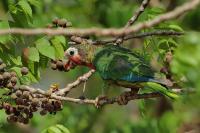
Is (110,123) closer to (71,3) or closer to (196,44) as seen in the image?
(71,3)

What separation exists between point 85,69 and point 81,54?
7.27 ft

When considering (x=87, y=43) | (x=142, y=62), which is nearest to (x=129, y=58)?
(x=142, y=62)

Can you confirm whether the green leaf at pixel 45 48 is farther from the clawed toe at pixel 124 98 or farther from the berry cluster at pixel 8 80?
the clawed toe at pixel 124 98

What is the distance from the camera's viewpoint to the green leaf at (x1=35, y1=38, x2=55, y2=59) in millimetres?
3662

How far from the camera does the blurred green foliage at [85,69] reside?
1.98 metres

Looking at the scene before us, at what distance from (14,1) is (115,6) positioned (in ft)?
9.29

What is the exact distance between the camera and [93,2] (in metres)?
7.27

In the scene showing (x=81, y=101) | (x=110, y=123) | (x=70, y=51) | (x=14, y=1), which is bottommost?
(x=110, y=123)

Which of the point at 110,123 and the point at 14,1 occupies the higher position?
the point at 14,1

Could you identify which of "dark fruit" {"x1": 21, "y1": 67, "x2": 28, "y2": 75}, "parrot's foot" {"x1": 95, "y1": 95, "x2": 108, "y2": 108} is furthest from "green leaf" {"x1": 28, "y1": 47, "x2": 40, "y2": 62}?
"parrot's foot" {"x1": 95, "y1": 95, "x2": 108, "y2": 108}

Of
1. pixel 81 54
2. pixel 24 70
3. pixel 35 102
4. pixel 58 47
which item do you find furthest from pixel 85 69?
pixel 35 102

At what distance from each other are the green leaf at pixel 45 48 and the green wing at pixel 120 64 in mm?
447

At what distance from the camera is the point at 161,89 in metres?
3.39

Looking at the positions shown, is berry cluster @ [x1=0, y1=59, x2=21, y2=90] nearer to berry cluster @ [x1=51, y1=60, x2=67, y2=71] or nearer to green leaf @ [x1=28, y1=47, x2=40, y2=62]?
green leaf @ [x1=28, y1=47, x2=40, y2=62]
